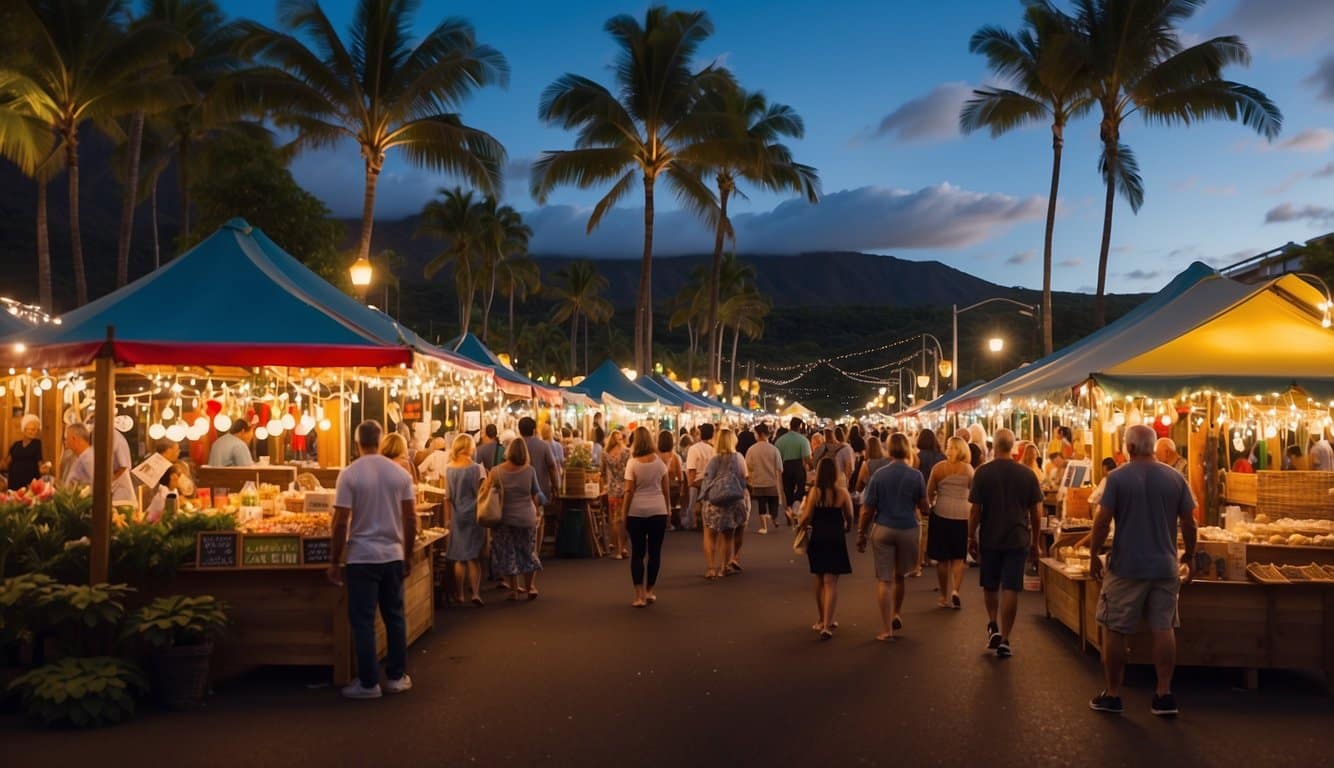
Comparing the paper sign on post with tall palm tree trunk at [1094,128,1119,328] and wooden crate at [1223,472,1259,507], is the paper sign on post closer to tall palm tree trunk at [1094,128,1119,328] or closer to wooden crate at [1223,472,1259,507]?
wooden crate at [1223,472,1259,507]

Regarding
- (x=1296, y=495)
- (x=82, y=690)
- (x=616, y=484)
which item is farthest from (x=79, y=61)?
(x=1296, y=495)

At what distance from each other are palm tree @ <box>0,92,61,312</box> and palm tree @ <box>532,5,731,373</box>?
12421mm

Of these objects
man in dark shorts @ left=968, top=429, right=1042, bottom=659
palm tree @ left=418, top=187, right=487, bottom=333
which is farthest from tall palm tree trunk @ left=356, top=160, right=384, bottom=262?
palm tree @ left=418, top=187, right=487, bottom=333

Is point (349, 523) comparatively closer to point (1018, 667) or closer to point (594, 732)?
point (594, 732)

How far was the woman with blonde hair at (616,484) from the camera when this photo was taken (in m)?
18.3

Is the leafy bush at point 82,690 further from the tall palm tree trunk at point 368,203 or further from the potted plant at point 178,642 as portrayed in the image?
the tall palm tree trunk at point 368,203

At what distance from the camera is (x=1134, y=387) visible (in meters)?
11.5

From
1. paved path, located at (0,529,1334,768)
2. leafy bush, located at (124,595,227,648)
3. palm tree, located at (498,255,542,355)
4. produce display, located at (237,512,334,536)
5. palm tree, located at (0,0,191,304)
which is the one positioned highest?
palm tree, located at (498,255,542,355)

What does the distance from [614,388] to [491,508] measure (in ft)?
53.9

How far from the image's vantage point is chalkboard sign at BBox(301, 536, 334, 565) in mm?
8852

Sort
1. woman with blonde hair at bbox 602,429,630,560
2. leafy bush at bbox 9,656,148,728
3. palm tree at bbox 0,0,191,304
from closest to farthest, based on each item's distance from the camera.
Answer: leafy bush at bbox 9,656,148,728 → woman with blonde hair at bbox 602,429,630,560 → palm tree at bbox 0,0,191,304

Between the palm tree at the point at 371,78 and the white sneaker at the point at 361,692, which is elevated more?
the palm tree at the point at 371,78

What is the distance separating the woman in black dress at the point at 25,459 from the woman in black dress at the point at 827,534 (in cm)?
968

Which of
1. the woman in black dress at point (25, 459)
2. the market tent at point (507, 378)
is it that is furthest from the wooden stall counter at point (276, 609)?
the market tent at point (507, 378)
